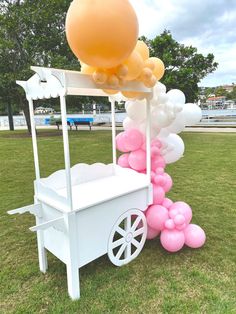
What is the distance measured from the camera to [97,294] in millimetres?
2236

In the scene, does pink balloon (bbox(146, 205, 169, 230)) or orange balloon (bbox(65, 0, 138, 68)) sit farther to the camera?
pink balloon (bbox(146, 205, 169, 230))

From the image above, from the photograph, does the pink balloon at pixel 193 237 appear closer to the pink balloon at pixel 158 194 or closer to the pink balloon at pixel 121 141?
the pink balloon at pixel 158 194

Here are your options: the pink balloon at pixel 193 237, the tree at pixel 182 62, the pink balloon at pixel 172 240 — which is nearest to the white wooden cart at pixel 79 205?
the pink balloon at pixel 172 240

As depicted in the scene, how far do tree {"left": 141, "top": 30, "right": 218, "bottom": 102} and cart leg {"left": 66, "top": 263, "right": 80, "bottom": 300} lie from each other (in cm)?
992

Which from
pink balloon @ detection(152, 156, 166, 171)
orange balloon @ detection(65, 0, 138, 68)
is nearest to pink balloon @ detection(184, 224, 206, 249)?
pink balloon @ detection(152, 156, 166, 171)

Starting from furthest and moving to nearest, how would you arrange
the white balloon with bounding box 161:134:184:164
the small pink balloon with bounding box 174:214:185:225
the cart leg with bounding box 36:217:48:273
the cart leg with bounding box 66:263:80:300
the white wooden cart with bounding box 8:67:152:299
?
1. the white balloon with bounding box 161:134:184:164
2. the small pink balloon with bounding box 174:214:185:225
3. the cart leg with bounding box 36:217:48:273
4. the cart leg with bounding box 66:263:80:300
5. the white wooden cart with bounding box 8:67:152:299

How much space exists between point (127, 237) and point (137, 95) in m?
1.42

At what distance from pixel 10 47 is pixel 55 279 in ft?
35.9

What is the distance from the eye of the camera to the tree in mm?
10984

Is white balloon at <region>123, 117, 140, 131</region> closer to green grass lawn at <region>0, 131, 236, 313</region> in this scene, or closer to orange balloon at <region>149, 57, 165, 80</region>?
orange balloon at <region>149, 57, 165, 80</region>

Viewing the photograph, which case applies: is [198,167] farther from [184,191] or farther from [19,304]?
[19,304]

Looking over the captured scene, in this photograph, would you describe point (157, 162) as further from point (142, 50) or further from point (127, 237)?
point (142, 50)

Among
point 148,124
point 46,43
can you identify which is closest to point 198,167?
point 148,124

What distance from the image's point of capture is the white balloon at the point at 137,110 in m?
2.80
